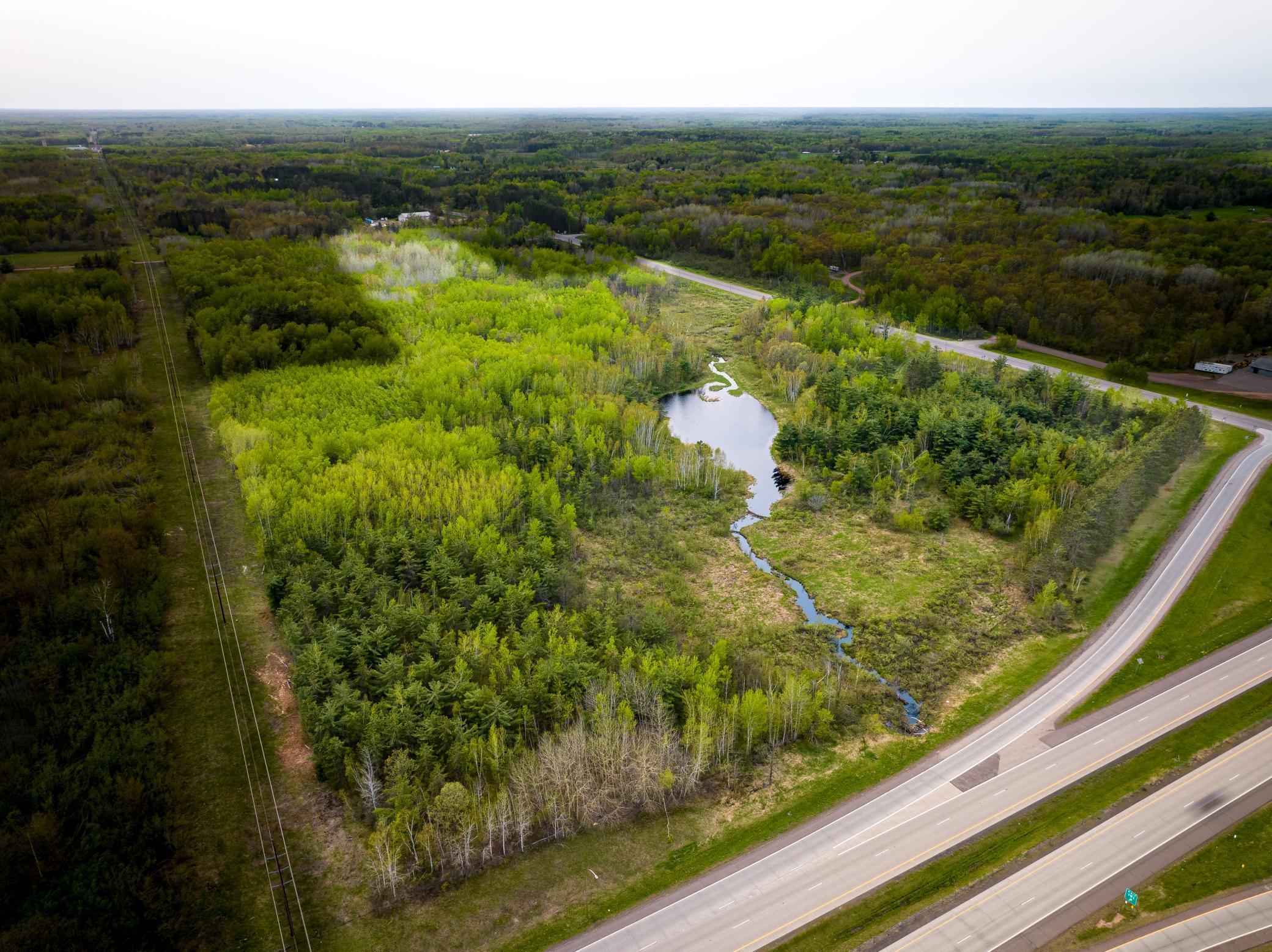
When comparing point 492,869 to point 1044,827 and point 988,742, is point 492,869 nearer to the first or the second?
point 1044,827

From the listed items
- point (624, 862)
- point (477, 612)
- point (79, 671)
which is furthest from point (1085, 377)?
point (79, 671)

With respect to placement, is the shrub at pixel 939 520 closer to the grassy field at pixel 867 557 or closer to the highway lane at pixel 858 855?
the grassy field at pixel 867 557

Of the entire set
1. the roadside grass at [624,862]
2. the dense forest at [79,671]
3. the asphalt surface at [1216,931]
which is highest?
the dense forest at [79,671]

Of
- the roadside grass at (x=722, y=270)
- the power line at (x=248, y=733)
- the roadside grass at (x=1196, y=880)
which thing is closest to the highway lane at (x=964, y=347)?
the roadside grass at (x=722, y=270)

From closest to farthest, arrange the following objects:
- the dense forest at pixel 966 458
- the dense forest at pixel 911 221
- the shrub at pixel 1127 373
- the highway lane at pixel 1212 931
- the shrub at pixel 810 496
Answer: the highway lane at pixel 1212 931 → the dense forest at pixel 966 458 → the shrub at pixel 810 496 → the shrub at pixel 1127 373 → the dense forest at pixel 911 221

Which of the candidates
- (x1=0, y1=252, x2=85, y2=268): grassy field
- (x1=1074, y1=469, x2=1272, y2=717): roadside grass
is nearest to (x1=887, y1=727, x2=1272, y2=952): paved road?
(x1=1074, y1=469, x2=1272, y2=717): roadside grass

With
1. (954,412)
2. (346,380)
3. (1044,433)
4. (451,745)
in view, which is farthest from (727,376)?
(451,745)

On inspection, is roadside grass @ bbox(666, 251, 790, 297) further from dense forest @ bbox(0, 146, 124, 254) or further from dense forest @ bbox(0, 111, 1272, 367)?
dense forest @ bbox(0, 146, 124, 254)

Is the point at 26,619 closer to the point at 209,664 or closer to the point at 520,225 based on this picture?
the point at 209,664
